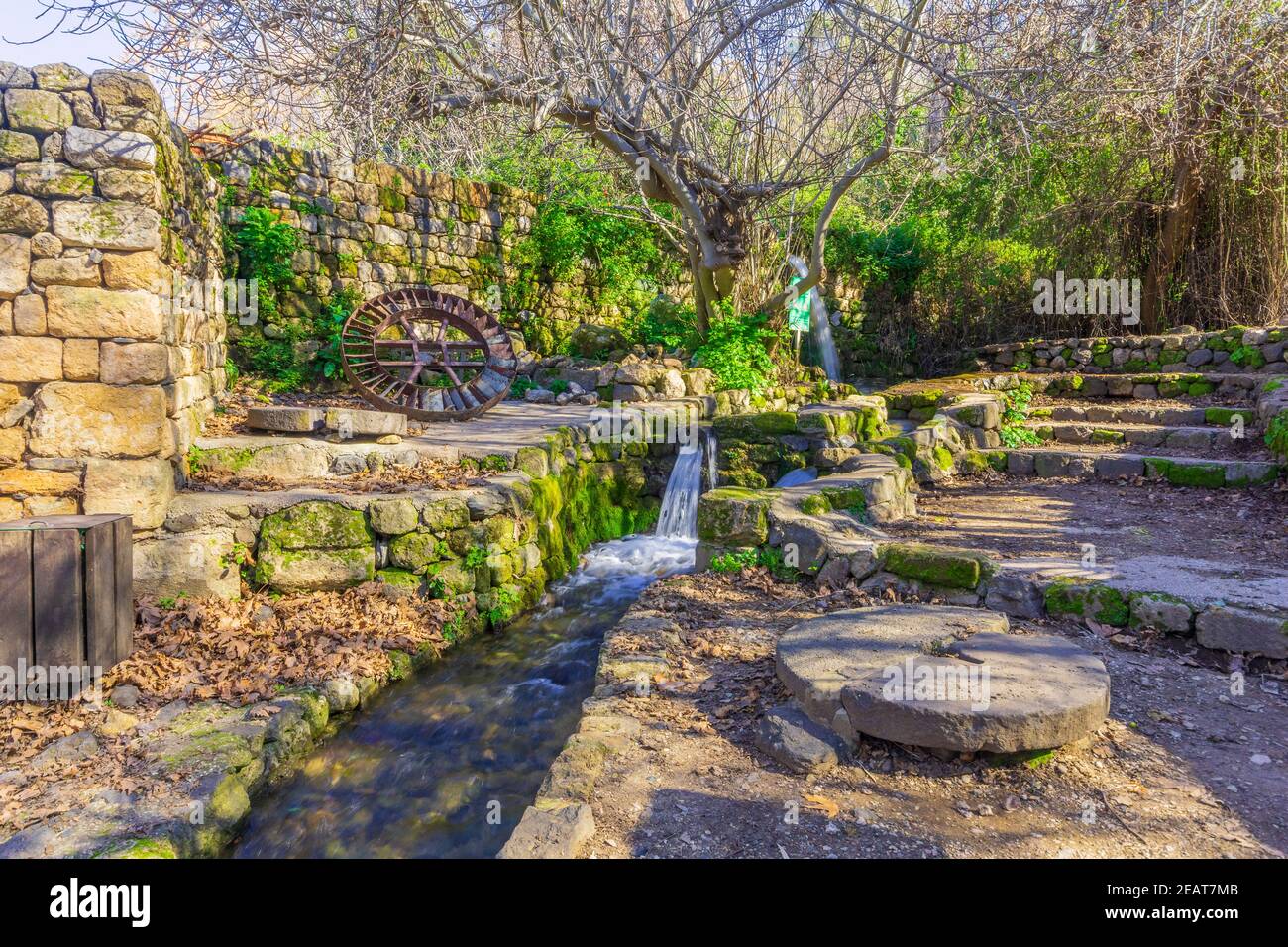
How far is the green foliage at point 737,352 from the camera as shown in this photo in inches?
379

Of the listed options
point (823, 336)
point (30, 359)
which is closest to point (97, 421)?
point (30, 359)

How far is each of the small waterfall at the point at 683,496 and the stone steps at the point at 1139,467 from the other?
3040mm

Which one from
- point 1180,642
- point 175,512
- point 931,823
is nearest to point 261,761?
point 175,512

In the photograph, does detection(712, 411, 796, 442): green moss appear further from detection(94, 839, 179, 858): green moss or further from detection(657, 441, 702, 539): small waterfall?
detection(94, 839, 179, 858): green moss

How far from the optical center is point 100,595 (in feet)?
11.7

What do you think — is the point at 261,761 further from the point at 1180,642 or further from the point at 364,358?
the point at 364,358

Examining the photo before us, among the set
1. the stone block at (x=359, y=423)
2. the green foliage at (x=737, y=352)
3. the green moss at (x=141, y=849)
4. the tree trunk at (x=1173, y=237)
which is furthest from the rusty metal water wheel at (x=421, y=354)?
the tree trunk at (x=1173, y=237)

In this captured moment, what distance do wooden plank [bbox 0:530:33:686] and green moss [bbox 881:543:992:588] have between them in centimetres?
425

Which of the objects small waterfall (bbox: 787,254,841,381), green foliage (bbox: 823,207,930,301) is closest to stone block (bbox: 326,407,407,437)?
small waterfall (bbox: 787,254,841,381)

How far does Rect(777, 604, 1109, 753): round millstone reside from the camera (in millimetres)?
2498
